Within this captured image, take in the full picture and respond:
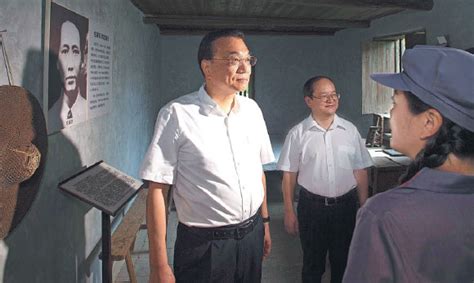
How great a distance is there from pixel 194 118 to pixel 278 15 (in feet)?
14.2

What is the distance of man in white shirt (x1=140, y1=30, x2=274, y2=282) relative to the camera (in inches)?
69.2

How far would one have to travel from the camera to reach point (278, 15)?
5.68 metres

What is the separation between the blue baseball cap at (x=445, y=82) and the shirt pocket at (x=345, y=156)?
1.70 metres

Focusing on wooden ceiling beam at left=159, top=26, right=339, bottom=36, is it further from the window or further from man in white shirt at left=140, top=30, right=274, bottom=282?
man in white shirt at left=140, top=30, right=274, bottom=282

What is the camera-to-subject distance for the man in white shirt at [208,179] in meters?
1.76

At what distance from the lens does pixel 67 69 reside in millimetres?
2102

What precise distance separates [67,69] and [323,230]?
5.93 ft

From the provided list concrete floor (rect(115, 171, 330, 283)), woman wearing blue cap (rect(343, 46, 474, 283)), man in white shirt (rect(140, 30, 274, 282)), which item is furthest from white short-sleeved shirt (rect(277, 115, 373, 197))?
woman wearing blue cap (rect(343, 46, 474, 283))

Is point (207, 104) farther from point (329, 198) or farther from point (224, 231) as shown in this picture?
point (329, 198)

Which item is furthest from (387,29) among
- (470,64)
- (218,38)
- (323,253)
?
(470,64)

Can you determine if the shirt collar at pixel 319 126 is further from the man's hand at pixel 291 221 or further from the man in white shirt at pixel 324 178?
the man's hand at pixel 291 221

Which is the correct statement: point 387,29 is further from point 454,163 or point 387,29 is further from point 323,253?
point 454,163

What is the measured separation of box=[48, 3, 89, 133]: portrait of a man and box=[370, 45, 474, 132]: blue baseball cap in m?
1.60

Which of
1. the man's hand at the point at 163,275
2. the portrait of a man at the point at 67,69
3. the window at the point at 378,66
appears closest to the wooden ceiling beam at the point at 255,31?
the window at the point at 378,66
